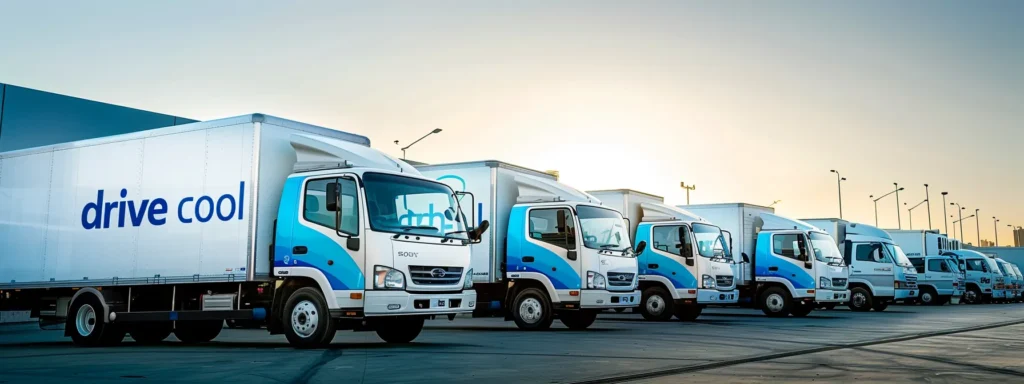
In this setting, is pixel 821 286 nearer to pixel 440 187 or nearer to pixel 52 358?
pixel 440 187

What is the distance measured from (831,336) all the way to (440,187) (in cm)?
713

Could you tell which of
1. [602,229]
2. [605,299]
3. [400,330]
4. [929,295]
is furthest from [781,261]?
[929,295]

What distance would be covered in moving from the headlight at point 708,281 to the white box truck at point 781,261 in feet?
8.47

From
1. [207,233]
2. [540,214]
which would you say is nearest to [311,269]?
[207,233]

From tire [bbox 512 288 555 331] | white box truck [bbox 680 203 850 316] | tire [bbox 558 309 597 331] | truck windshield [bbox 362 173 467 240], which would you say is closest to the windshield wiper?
truck windshield [bbox 362 173 467 240]

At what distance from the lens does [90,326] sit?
46.6 ft

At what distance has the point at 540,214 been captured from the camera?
17.7 meters

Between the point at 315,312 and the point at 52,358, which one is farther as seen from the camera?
the point at 315,312

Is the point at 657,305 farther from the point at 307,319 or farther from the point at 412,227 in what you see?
the point at 307,319

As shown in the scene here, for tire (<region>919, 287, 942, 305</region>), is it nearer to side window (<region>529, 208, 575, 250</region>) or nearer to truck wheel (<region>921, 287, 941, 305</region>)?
truck wheel (<region>921, 287, 941, 305</region>)

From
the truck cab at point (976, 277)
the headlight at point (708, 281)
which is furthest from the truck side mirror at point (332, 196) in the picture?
the truck cab at point (976, 277)

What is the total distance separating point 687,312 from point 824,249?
5.30 metres

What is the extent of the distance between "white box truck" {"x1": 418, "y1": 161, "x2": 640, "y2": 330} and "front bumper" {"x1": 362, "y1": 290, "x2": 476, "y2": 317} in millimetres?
4330

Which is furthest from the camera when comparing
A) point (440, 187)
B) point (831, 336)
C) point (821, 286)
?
point (821, 286)
